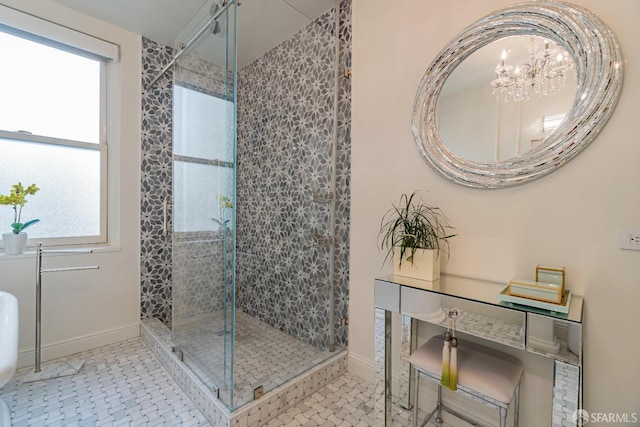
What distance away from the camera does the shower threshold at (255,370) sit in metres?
1.52

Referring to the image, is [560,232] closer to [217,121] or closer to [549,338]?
[549,338]

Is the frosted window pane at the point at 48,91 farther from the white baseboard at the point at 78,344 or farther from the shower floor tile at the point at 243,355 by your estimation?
the shower floor tile at the point at 243,355

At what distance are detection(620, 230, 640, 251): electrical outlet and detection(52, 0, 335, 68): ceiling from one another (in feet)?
7.28

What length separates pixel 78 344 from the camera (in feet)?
7.38

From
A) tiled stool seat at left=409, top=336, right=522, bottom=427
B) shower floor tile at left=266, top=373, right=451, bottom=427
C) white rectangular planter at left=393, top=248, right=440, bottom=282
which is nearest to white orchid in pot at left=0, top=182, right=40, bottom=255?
shower floor tile at left=266, top=373, right=451, bottom=427

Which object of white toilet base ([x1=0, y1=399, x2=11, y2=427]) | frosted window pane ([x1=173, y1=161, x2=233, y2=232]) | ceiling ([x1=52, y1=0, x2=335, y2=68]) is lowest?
white toilet base ([x1=0, y1=399, x2=11, y2=427])

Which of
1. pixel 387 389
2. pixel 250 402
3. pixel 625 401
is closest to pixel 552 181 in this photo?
pixel 625 401

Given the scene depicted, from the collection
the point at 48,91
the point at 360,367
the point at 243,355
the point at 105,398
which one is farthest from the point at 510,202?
the point at 48,91

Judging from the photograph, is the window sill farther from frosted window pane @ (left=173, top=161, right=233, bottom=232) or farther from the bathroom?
frosted window pane @ (left=173, top=161, right=233, bottom=232)

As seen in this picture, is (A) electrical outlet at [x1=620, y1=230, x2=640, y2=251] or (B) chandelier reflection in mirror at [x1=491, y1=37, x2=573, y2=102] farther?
(B) chandelier reflection in mirror at [x1=491, y1=37, x2=573, y2=102]

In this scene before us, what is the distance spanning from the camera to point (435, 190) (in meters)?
1.59

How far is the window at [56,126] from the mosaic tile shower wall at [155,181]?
0.30 meters


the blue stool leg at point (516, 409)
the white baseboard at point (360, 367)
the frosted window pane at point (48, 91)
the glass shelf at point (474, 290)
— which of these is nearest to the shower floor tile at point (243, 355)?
the white baseboard at point (360, 367)

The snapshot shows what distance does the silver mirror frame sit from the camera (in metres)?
1.11
